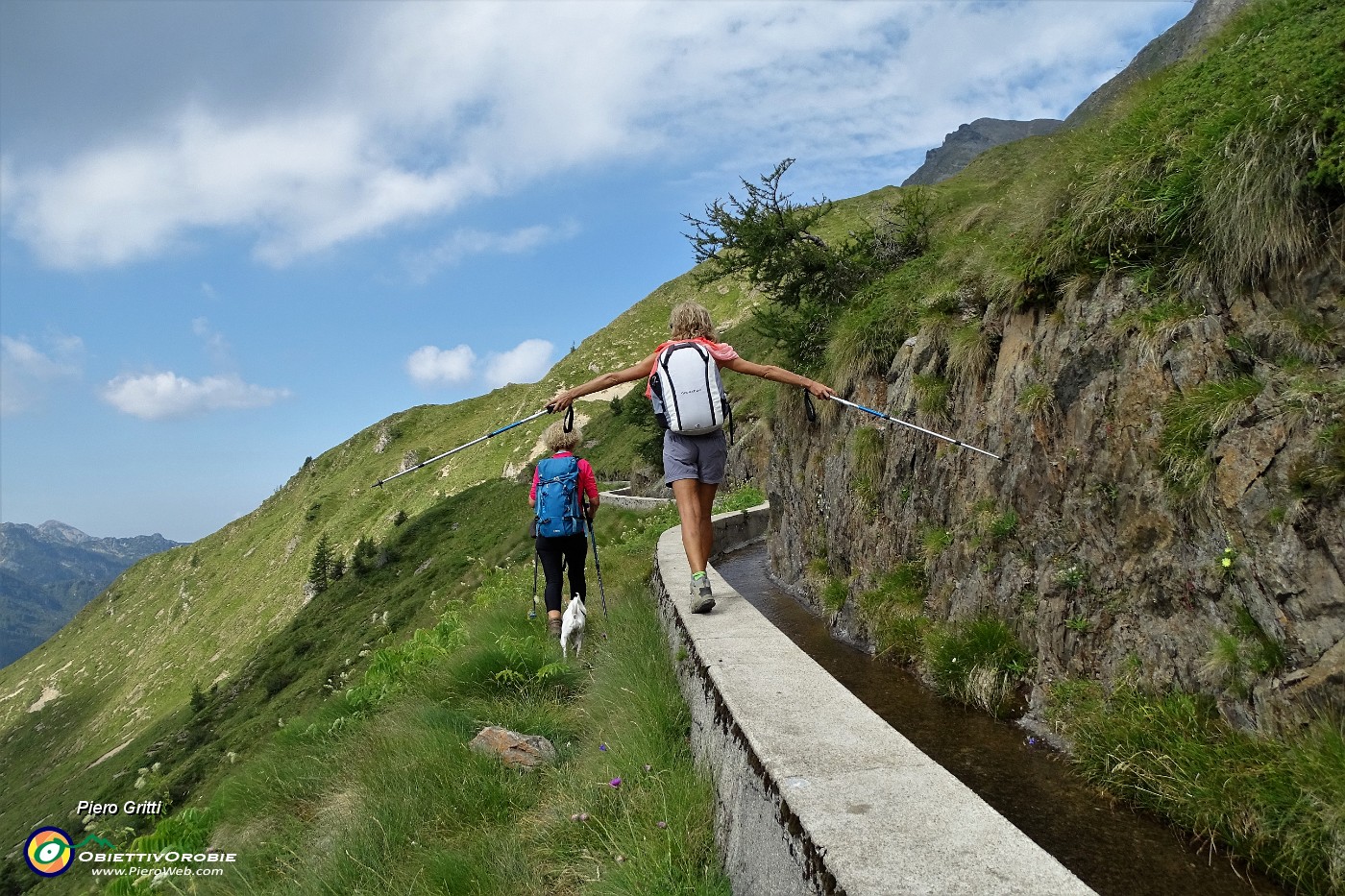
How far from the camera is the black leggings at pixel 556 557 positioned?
7551 mm

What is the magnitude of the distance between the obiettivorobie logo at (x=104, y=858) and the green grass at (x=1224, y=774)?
17.2 feet

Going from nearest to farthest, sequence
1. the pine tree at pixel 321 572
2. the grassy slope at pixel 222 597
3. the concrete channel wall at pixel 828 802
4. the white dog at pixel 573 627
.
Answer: the concrete channel wall at pixel 828 802 → the white dog at pixel 573 627 → the pine tree at pixel 321 572 → the grassy slope at pixel 222 597

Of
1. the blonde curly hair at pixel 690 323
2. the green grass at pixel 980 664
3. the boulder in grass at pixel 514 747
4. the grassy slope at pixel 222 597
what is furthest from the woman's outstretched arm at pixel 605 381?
the grassy slope at pixel 222 597

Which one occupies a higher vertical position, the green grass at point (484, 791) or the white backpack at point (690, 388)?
the white backpack at point (690, 388)

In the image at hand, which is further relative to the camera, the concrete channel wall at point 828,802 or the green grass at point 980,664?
the green grass at point 980,664

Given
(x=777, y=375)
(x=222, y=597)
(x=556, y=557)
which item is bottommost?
(x=222, y=597)

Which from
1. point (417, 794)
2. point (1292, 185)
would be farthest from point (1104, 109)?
point (417, 794)

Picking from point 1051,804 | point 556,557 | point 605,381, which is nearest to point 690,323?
point 605,381

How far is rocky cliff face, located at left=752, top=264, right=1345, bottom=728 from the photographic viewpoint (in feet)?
10.9

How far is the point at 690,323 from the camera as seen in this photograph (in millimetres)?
5957

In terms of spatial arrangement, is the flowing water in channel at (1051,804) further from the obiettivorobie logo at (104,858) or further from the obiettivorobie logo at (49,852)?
the obiettivorobie logo at (49,852)

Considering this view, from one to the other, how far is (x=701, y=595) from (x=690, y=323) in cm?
223

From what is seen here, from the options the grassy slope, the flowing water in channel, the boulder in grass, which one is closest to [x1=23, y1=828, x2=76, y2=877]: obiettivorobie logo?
the boulder in grass
